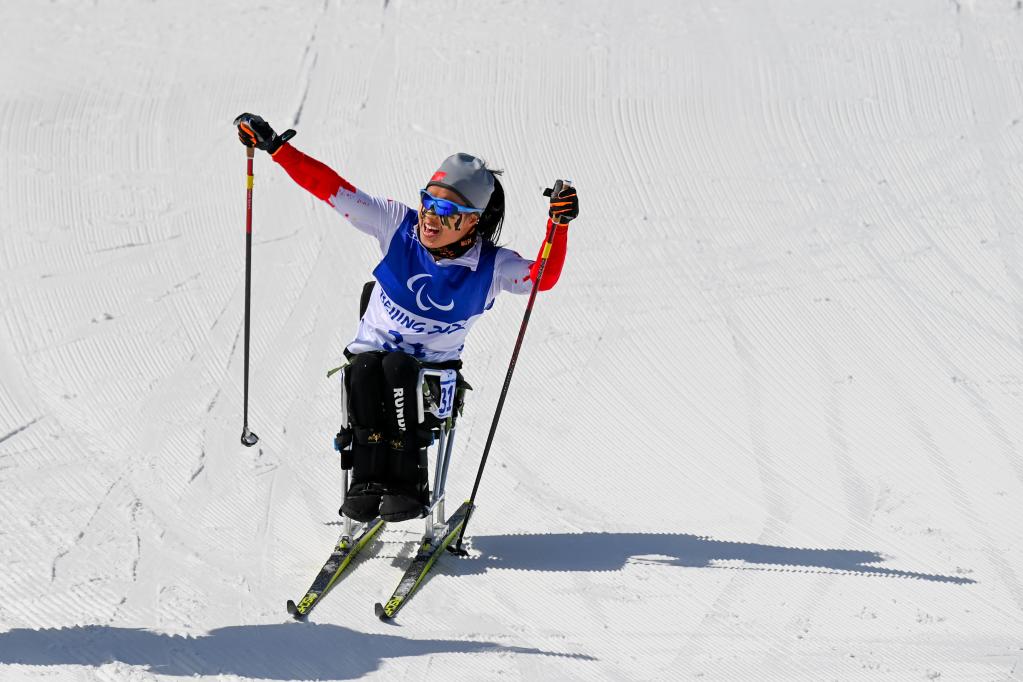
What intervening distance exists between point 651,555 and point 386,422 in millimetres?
1259

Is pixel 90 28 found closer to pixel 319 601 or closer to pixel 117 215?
pixel 117 215

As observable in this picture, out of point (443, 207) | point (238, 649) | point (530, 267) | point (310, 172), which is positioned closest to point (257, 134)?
point (310, 172)

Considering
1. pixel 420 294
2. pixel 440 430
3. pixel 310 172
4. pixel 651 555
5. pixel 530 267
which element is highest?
pixel 310 172

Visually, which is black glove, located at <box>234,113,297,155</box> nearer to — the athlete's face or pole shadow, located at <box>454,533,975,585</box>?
the athlete's face

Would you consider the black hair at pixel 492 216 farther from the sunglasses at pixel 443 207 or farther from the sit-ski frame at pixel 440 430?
the sit-ski frame at pixel 440 430

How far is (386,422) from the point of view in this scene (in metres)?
5.34

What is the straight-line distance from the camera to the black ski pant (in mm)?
5230

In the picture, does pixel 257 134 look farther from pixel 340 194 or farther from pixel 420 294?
pixel 420 294

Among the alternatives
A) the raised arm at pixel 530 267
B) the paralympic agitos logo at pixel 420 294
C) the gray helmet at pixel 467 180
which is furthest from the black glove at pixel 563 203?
the paralympic agitos logo at pixel 420 294

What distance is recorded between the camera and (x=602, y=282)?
8.64 meters

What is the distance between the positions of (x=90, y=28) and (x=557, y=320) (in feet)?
20.0

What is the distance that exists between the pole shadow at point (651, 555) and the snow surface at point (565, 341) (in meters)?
0.02

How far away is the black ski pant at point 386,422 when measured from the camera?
5230 millimetres

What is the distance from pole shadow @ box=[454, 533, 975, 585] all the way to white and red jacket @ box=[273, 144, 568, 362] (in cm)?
88
